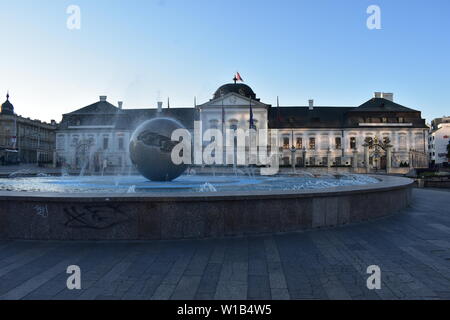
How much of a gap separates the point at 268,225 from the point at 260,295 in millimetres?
2672

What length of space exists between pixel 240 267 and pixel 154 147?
22.4ft

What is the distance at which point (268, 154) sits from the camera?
193ft

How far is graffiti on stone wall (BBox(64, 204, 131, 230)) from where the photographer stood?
554 centimetres

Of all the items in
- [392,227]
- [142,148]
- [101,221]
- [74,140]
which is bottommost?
[392,227]

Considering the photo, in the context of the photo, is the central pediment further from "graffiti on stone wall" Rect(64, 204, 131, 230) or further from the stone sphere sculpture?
"graffiti on stone wall" Rect(64, 204, 131, 230)

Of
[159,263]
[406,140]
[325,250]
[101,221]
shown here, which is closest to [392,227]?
[325,250]

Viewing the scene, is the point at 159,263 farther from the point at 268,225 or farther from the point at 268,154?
the point at 268,154

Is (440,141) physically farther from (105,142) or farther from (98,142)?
(98,142)

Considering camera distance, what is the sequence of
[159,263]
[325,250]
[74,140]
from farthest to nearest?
[74,140] → [325,250] → [159,263]

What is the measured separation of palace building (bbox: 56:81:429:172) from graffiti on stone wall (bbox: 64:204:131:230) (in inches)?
2087

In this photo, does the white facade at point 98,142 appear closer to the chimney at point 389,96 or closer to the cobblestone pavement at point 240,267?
the chimney at point 389,96

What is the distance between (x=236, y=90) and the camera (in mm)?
60750

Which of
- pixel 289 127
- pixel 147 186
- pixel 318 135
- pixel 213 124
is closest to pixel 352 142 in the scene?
pixel 318 135

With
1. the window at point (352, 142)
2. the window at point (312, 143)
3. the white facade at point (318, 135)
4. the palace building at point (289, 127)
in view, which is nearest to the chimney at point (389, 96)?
the palace building at point (289, 127)
